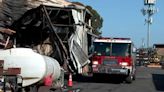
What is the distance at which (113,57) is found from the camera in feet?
101

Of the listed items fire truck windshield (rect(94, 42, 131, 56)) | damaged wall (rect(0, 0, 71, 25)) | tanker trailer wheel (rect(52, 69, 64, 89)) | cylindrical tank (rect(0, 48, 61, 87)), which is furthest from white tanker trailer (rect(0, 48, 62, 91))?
damaged wall (rect(0, 0, 71, 25))

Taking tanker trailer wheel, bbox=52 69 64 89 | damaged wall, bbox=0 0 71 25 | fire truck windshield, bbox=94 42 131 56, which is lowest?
tanker trailer wheel, bbox=52 69 64 89

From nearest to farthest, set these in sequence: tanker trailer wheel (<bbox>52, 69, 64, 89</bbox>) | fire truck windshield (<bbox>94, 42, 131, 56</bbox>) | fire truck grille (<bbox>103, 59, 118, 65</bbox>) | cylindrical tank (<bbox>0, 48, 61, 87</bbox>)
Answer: cylindrical tank (<bbox>0, 48, 61, 87</bbox>)
tanker trailer wheel (<bbox>52, 69, 64, 89</bbox>)
fire truck grille (<bbox>103, 59, 118, 65</bbox>)
fire truck windshield (<bbox>94, 42, 131, 56</bbox>)

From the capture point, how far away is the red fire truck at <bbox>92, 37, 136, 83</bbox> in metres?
30.8

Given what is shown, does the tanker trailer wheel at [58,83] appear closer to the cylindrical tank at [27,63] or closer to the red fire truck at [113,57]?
the cylindrical tank at [27,63]

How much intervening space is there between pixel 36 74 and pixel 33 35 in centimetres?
1576

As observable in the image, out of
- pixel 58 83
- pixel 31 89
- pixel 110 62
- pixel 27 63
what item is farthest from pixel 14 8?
pixel 27 63

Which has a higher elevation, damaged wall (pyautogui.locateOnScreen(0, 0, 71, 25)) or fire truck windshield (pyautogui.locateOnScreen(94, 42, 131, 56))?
damaged wall (pyautogui.locateOnScreen(0, 0, 71, 25))

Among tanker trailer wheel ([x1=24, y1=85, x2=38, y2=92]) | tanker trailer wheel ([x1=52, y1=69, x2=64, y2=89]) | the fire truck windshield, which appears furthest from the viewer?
the fire truck windshield

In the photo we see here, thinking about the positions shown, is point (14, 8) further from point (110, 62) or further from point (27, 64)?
point (27, 64)

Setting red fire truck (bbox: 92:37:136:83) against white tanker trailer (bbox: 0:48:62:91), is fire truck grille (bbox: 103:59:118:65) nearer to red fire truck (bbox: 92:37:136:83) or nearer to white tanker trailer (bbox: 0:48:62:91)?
red fire truck (bbox: 92:37:136:83)

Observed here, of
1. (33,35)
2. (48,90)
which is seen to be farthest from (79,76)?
(48,90)

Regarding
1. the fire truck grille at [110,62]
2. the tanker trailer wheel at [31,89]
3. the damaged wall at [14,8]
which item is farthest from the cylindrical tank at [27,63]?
the damaged wall at [14,8]

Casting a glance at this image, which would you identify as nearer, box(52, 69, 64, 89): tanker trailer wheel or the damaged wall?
box(52, 69, 64, 89): tanker trailer wheel
